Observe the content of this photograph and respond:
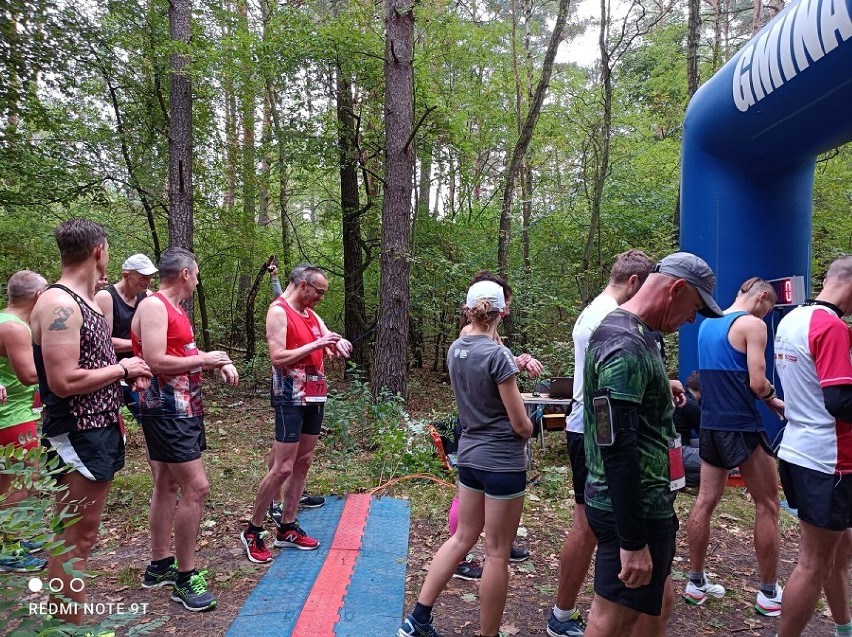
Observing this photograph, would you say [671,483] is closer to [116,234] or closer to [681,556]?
[681,556]

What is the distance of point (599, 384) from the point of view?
197cm

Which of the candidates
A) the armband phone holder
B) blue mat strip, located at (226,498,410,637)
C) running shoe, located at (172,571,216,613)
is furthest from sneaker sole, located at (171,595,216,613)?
the armband phone holder

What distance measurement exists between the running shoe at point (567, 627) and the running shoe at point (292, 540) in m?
1.82

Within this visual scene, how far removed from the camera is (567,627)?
3053mm

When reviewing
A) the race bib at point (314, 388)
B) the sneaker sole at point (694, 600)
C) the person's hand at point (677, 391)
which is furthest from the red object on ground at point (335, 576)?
the person's hand at point (677, 391)

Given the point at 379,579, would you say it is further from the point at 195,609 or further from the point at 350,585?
the point at 195,609

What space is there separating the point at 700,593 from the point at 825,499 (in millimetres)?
1270

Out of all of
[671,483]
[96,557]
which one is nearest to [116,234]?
[96,557]

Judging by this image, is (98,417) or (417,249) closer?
(98,417)

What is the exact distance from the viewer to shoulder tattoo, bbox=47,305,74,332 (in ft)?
8.39

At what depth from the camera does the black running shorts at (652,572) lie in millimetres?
1963

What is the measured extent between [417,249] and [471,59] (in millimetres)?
3908

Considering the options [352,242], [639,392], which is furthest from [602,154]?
[639,392]

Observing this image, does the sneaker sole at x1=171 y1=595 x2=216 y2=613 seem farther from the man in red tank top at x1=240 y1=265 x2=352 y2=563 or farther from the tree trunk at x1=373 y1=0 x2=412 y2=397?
the tree trunk at x1=373 y1=0 x2=412 y2=397
